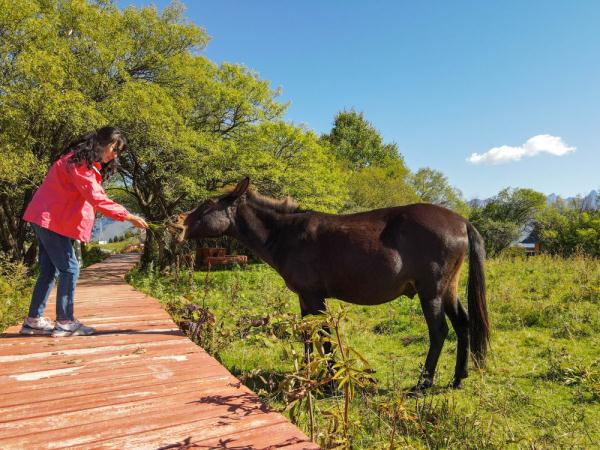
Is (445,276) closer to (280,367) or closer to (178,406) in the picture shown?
(280,367)

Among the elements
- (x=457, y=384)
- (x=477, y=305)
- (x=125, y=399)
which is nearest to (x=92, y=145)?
(x=125, y=399)

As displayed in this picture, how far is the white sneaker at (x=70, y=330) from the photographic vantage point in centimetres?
384

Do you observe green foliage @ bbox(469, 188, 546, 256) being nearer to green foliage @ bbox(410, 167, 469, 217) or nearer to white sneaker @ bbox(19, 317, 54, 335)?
green foliage @ bbox(410, 167, 469, 217)

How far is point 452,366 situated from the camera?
16.5 feet

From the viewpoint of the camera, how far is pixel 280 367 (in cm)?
495

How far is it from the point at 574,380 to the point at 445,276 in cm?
209

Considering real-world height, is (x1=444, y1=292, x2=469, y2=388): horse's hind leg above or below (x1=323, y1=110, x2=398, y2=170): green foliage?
below

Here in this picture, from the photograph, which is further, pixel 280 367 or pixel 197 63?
pixel 197 63

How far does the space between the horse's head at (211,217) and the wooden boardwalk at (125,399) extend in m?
1.49

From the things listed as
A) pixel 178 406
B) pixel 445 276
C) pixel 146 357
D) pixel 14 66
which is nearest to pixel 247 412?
pixel 178 406

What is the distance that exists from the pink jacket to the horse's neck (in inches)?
59.1

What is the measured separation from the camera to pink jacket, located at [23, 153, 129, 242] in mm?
3682

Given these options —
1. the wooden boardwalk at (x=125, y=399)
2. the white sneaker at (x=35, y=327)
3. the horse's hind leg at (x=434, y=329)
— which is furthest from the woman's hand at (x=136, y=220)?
the horse's hind leg at (x=434, y=329)

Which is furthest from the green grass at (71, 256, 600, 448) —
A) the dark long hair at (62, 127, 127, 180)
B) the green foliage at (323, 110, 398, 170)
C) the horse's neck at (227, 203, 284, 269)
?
the green foliage at (323, 110, 398, 170)
